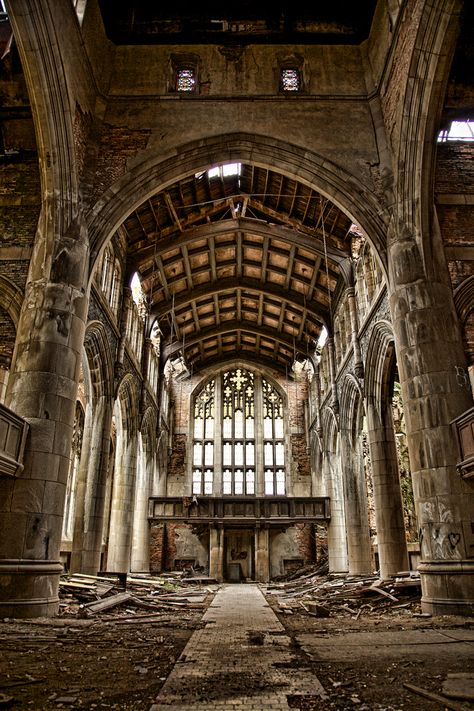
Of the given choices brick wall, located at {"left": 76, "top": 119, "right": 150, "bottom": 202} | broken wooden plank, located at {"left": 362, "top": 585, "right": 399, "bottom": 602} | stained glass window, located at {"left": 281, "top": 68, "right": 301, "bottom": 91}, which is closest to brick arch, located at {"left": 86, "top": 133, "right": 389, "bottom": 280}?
brick wall, located at {"left": 76, "top": 119, "right": 150, "bottom": 202}

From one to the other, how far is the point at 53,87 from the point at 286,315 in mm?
15105

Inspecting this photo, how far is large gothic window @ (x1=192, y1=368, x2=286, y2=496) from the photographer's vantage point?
2591cm

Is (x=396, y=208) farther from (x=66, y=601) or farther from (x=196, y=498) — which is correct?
(x=196, y=498)

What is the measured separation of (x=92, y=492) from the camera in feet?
44.9

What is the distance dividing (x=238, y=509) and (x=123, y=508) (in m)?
6.83

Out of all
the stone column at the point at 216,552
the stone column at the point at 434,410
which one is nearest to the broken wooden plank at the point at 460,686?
the stone column at the point at 434,410

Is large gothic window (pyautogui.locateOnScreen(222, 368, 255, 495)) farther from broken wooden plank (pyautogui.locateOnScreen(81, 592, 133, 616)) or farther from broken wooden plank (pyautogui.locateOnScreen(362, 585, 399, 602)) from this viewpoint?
broken wooden plank (pyautogui.locateOnScreen(81, 592, 133, 616))

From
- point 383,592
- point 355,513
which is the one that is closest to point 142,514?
point 355,513

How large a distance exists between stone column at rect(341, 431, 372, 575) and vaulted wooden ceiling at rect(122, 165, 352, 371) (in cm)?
581

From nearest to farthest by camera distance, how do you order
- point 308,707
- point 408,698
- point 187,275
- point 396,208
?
1. point 308,707
2. point 408,698
3. point 396,208
4. point 187,275

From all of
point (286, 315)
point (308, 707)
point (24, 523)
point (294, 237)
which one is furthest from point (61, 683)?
point (286, 315)

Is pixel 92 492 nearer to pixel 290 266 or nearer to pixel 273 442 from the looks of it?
pixel 290 266

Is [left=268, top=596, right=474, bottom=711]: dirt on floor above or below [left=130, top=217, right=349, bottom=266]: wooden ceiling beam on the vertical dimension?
below

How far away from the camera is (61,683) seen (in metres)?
3.53
